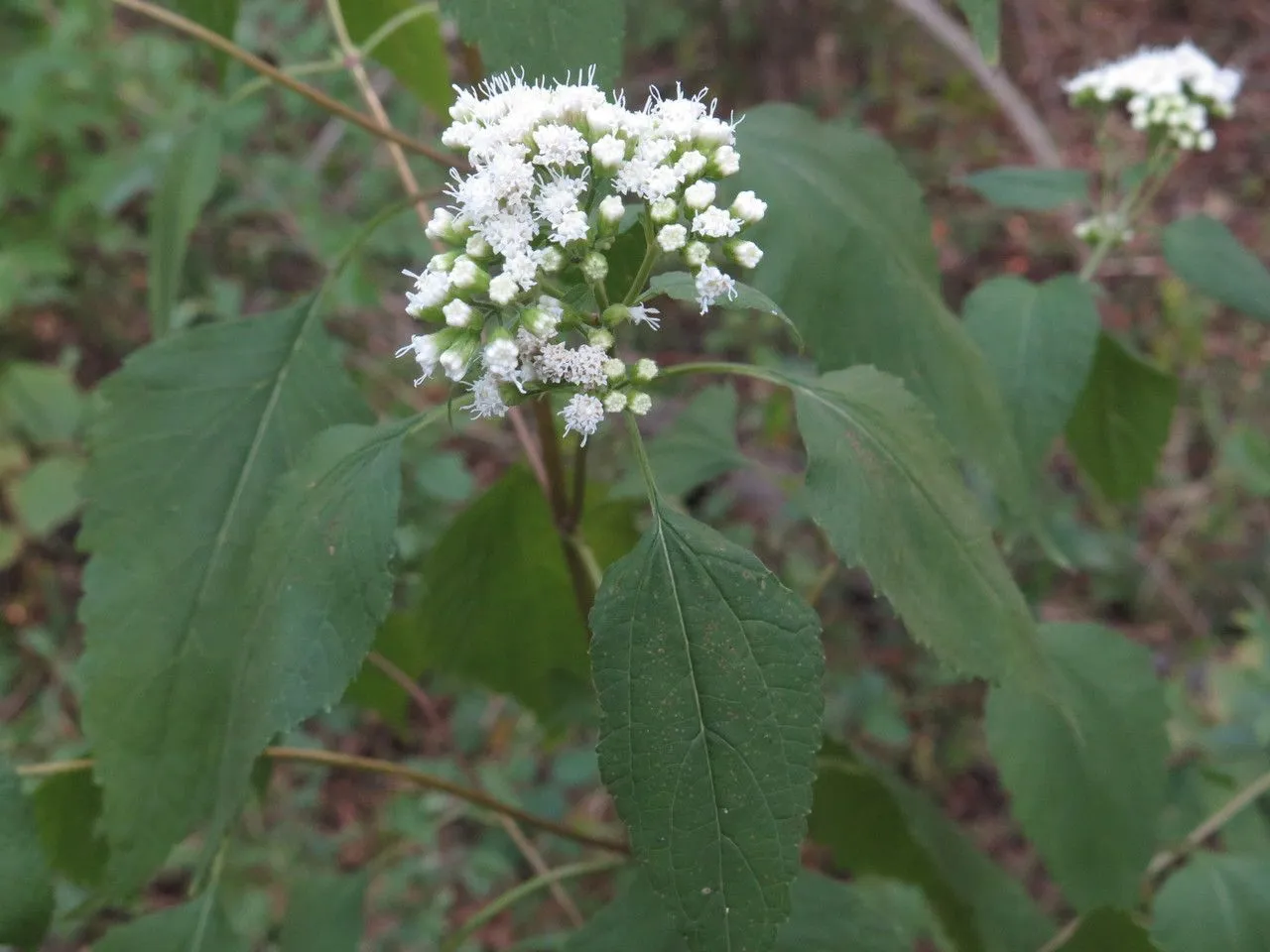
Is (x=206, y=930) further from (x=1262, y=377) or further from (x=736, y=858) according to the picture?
(x=1262, y=377)

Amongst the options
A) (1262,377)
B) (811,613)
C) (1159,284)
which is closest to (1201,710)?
(1262,377)

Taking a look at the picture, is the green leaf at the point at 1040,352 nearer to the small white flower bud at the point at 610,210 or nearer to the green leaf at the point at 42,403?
the small white flower bud at the point at 610,210

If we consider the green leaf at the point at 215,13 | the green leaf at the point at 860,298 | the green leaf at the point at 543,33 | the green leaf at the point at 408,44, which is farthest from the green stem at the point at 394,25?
the green leaf at the point at 860,298

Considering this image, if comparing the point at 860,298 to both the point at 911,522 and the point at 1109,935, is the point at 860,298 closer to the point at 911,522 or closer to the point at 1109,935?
the point at 911,522

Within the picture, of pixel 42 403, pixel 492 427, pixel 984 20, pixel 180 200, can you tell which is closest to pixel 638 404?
pixel 984 20

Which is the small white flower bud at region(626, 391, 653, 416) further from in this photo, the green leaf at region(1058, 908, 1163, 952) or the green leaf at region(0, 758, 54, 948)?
the green leaf at region(1058, 908, 1163, 952)

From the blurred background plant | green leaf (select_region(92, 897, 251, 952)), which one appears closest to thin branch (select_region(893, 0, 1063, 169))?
the blurred background plant
